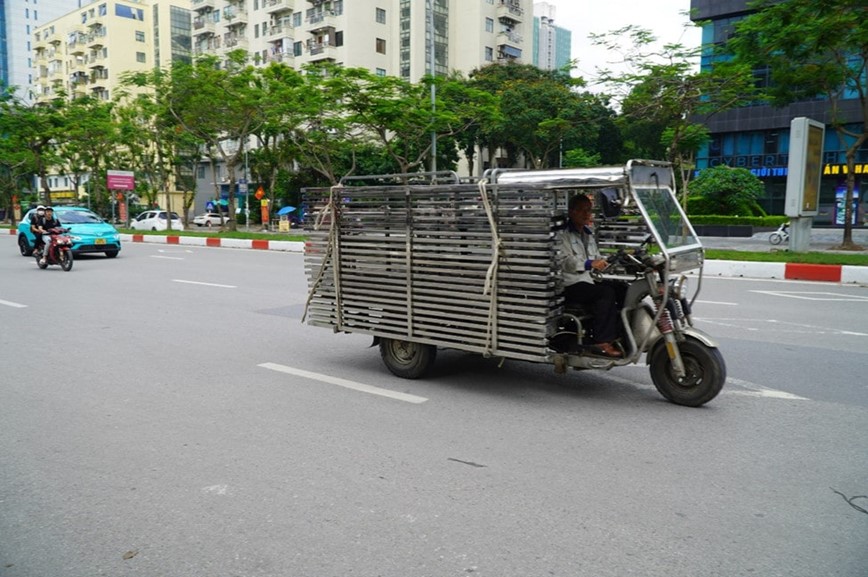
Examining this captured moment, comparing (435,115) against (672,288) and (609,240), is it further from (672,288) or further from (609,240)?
(672,288)

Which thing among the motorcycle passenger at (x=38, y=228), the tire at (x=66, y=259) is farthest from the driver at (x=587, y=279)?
the motorcycle passenger at (x=38, y=228)

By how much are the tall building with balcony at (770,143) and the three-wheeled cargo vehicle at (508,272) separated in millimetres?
35523

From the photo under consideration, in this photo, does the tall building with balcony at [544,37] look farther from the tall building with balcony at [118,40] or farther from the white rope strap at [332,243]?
the white rope strap at [332,243]

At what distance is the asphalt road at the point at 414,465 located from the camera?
2848 millimetres

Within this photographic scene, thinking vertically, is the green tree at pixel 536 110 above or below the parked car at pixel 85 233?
above

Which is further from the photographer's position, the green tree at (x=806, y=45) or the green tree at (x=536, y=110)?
the green tree at (x=536, y=110)

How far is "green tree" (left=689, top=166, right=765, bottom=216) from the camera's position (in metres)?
29.9

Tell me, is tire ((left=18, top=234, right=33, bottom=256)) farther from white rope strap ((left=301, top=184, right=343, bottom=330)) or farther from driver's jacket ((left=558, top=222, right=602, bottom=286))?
driver's jacket ((left=558, top=222, right=602, bottom=286))

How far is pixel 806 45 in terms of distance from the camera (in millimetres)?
15812

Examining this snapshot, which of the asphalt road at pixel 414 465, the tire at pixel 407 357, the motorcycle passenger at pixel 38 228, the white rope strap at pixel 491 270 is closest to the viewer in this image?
the asphalt road at pixel 414 465

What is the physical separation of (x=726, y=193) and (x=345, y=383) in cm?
2865

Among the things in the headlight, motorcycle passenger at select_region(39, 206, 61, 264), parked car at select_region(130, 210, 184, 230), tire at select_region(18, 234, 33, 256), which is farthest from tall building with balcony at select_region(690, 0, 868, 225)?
the headlight

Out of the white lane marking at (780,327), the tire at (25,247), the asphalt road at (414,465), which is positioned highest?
the tire at (25,247)

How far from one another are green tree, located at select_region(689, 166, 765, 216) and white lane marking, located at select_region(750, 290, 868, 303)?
2089 cm
